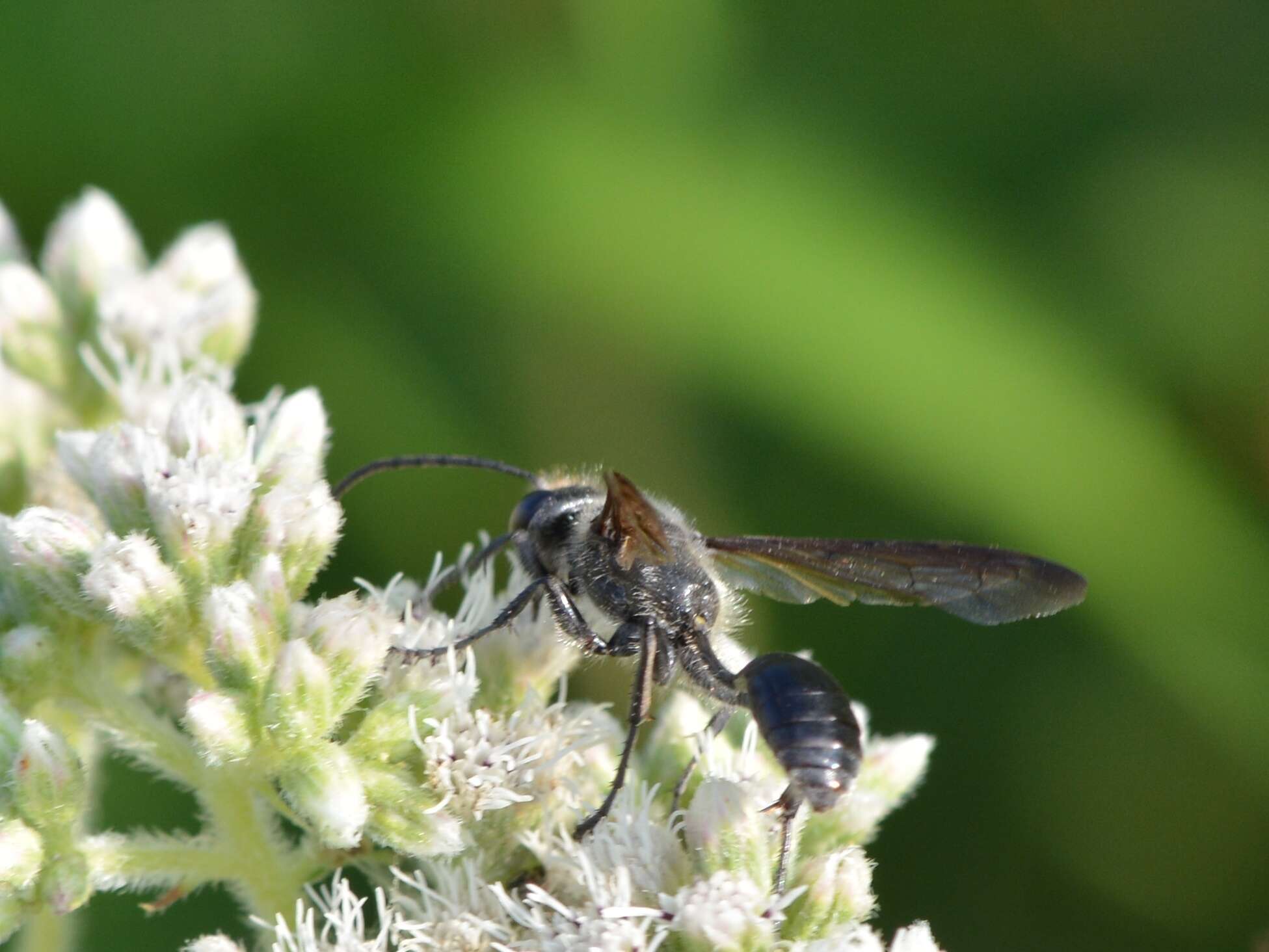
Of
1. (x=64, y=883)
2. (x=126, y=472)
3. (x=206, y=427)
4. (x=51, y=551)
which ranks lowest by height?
(x=64, y=883)

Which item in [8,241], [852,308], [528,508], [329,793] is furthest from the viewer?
[852,308]

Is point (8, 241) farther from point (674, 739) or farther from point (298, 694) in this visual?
point (674, 739)

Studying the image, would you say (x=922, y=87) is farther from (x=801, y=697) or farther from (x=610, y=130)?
(x=801, y=697)

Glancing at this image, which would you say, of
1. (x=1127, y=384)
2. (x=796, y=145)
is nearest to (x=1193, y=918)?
(x=1127, y=384)

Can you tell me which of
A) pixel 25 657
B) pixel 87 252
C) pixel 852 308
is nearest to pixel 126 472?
pixel 25 657

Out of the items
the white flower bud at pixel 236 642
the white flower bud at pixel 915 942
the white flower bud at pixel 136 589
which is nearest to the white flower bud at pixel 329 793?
the white flower bud at pixel 236 642

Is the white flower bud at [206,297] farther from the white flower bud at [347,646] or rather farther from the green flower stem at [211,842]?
the white flower bud at [347,646]

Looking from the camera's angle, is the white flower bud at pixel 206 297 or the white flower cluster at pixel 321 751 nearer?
the white flower cluster at pixel 321 751
